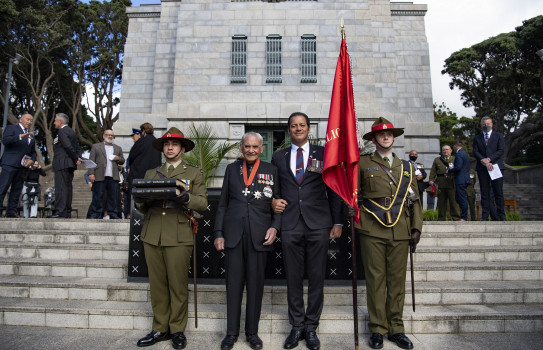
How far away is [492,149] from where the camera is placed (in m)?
7.99

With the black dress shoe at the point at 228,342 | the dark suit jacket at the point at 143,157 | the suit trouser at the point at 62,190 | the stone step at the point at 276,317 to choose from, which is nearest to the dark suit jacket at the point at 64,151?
the suit trouser at the point at 62,190

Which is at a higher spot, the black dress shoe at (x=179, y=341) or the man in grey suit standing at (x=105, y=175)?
the man in grey suit standing at (x=105, y=175)

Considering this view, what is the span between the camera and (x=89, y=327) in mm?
4500

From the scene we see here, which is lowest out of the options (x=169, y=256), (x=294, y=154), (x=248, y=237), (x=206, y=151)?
(x=169, y=256)

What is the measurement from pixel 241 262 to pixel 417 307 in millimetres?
2379

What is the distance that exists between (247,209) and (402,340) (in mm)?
2088

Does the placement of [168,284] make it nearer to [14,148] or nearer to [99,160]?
[99,160]

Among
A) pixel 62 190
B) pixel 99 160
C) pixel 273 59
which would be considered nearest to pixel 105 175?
pixel 99 160

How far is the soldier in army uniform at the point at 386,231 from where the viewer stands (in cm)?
400

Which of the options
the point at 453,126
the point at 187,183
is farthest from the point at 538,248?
the point at 453,126

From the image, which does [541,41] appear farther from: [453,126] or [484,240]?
[484,240]

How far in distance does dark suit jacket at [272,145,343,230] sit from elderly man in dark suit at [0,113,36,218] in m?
6.30

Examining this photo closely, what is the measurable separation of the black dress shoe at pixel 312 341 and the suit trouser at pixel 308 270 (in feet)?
0.17

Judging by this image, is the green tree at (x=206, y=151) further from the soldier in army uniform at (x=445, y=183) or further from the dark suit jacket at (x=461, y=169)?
the dark suit jacket at (x=461, y=169)
